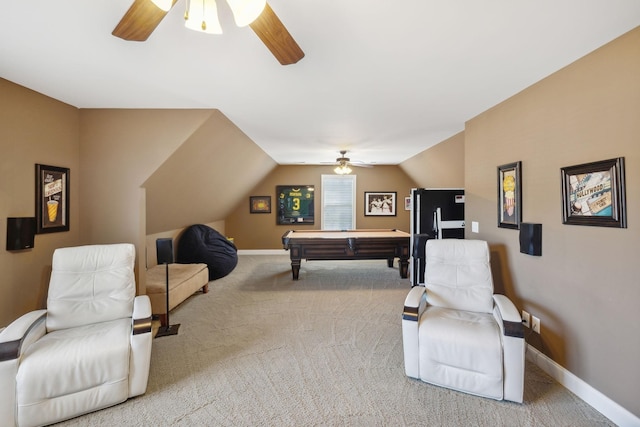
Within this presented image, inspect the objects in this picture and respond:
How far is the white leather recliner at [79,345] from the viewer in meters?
1.65

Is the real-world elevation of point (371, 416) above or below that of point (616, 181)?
below

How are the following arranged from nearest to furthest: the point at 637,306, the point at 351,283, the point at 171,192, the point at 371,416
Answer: the point at 637,306 < the point at 371,416 < the point at 171,192 < the point at 351,283

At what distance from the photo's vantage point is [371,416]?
1785 mm

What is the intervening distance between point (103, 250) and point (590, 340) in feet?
12.8

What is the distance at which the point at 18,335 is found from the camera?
1732 mm

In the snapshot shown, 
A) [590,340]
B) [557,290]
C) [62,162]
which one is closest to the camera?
[590,340]

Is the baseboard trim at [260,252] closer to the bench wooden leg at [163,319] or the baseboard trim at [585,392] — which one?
the bench wooden leg at [163,319]

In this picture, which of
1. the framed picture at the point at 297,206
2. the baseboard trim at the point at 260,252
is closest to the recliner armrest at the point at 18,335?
the baseboard trim at the point at 260,252

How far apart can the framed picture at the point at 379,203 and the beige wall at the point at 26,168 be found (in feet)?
19.9

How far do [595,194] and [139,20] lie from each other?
9.68 ft

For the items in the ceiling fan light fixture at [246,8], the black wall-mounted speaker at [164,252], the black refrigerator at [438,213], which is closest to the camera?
the ceiling fan light fixture at [246,8]

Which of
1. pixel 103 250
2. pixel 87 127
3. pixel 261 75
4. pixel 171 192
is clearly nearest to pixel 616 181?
pixel 261 75

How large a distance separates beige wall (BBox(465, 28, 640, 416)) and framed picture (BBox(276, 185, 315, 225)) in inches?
199

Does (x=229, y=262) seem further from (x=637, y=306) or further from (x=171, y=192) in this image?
(x=637, y=306)
